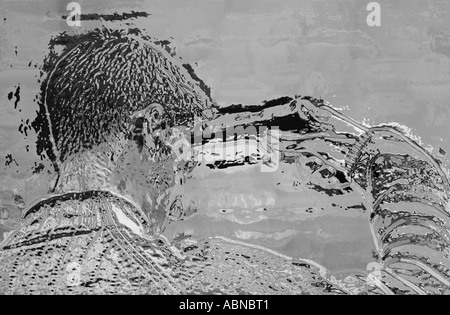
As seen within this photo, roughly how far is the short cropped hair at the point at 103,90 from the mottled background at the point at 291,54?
0.04 m

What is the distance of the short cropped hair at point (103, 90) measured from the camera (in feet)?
4.89

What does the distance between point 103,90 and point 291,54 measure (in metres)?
0.48

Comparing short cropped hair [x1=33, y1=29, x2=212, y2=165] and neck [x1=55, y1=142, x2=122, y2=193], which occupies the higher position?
short cropped hair [x1=33, y1=29, x2=212, y2=165]

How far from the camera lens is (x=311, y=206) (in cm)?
147

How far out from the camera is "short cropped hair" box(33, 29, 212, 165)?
1490 mm

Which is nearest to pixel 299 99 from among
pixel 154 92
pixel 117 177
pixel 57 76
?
pixel 154 92

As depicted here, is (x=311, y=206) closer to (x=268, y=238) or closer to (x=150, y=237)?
(x=268, y=238)

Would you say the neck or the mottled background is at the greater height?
the mottled background

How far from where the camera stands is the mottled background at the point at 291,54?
57.7 inches

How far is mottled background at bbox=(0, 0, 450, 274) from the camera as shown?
4.81 ft

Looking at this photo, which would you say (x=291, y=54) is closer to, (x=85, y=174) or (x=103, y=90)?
(x=103, y=90)

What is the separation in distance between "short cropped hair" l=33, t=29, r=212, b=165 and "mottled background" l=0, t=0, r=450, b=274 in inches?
1.6

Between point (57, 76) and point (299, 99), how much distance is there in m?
0.60

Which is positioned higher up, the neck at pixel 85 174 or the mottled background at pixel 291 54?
the mottled background at pixel 291 54
